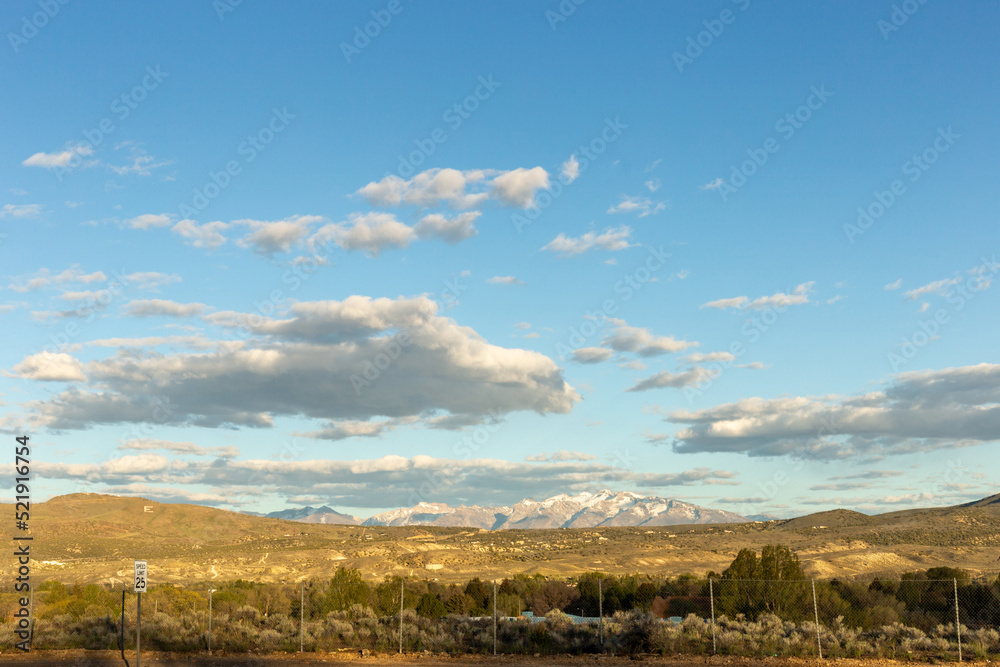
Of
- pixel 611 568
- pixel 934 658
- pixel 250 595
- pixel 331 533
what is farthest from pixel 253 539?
pixel 934 658

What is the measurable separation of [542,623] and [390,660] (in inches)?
242

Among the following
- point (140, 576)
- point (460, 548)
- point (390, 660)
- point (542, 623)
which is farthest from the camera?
point (460, 548)

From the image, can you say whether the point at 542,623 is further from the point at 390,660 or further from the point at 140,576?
the point at 140,576

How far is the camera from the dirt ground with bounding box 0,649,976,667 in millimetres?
21578

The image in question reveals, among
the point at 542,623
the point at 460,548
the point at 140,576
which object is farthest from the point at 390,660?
the point at 460,548

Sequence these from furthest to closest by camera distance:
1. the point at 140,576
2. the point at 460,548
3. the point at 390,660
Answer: the point at 460,548 < the point at 390,660 < the point at 140,576

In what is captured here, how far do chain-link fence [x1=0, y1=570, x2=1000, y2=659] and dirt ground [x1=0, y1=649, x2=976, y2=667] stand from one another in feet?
2.59

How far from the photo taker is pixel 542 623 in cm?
2692

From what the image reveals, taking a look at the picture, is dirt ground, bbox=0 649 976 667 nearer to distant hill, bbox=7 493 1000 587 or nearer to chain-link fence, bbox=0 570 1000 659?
chain-link fence, bbox=0 570 1000 659

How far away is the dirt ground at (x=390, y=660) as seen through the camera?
21.6m

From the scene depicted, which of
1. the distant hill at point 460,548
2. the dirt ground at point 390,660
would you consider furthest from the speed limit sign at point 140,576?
the distant hill at point 460,548

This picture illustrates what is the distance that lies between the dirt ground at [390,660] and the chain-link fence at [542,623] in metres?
0.79

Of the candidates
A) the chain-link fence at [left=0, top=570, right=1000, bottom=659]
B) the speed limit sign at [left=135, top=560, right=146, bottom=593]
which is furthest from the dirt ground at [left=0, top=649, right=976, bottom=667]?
the speed limit sign at [left=135, top=560, right=146, bottom=593]

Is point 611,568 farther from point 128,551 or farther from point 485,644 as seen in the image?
point 128,551
